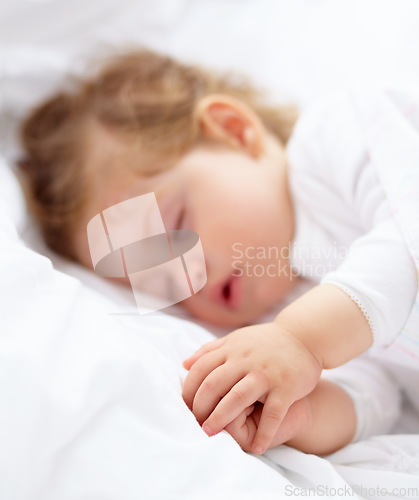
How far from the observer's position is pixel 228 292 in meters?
0.92

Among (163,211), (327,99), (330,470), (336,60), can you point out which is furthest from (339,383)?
(336,60)

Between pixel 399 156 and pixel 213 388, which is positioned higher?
pixel 399 156

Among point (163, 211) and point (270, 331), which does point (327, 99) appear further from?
point (270, 331)

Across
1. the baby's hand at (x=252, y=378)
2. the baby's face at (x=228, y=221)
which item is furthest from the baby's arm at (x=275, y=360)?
the baby's face at (x=228, y=221)

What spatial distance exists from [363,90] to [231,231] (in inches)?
12.6

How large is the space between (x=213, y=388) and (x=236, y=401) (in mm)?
29

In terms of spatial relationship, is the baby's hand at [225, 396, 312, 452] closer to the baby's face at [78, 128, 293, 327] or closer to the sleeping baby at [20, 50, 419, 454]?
the sleeping baby at [20, 50, 419, 454]

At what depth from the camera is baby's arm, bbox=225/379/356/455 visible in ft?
1.84

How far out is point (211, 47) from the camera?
4.72ft

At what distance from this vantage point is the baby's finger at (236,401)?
53 cm

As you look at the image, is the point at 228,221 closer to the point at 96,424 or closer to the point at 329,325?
the point at 329,325

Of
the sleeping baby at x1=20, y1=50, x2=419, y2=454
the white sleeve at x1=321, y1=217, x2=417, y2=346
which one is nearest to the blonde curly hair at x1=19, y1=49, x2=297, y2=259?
the sleeping baby at x1=20, y1=50, x2=419, y2=454

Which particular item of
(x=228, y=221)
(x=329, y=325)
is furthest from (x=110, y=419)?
(x=228, y=221)

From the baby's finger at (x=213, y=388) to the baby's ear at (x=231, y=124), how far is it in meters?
0.54
